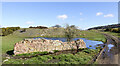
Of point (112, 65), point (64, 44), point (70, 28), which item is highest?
point (70, 28)

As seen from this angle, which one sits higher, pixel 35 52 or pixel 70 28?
pixel 70 28

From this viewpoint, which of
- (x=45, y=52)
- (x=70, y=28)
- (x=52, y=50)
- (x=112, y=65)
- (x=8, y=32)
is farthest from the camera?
(x=8, y=32)

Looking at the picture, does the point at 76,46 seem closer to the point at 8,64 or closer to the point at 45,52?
the point at 45,52

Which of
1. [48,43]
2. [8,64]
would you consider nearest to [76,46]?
[48,43]

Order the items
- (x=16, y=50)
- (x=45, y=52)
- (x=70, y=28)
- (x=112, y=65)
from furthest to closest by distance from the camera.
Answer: (x=70, y=28) < (x=45, y=52) < (x=16, y=50) < (x=112, y=65)

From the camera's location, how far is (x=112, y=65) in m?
14.2

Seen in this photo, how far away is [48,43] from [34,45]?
4156 mm

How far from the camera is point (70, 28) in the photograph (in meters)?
32.2

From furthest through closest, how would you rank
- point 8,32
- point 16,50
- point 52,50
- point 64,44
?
point 8,32
point 64,44
point 52,50
point 16,50

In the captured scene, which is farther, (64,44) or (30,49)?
(64,44)

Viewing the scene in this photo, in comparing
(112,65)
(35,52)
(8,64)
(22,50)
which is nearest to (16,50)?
(22,50)

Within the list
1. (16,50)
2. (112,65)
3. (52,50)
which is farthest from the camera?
(52,50)

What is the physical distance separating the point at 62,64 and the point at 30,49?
11891 millimetres

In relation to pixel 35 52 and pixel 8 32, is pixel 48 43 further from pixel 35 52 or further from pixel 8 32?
pixel 8 32
